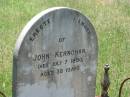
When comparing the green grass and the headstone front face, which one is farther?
the green grass

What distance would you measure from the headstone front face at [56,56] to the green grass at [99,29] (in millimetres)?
1357

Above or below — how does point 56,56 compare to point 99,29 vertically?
below

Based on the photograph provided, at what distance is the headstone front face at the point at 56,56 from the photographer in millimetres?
3971

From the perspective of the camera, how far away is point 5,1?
10234 millimetres

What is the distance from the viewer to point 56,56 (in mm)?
4246

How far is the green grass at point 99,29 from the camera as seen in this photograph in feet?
21.0

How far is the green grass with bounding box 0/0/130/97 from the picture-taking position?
6410mm

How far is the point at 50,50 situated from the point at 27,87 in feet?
1.45

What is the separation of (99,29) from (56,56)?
181 inches

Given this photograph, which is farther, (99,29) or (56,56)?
(99,29)

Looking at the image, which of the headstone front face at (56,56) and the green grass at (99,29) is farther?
the green grass at (99,29)

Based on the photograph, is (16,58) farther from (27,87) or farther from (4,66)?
(4,66)

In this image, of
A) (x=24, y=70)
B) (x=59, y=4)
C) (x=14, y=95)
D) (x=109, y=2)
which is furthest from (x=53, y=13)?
(x=109, y=2)

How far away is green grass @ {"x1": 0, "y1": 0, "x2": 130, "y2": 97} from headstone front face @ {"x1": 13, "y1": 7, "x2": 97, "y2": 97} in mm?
1357
